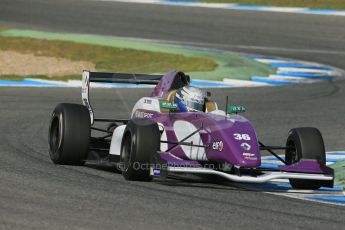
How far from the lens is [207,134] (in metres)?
9.98

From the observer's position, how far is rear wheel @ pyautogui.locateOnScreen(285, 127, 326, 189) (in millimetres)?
10039

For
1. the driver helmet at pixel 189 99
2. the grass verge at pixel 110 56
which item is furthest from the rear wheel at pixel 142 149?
the grass verge at pixel 110 56

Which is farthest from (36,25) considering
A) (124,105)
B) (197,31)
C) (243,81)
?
(124,105)

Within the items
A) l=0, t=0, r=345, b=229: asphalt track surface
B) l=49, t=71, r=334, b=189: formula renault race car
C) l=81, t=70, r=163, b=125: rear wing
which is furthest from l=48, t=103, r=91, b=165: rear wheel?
l=81, t=70, r=163, b=125: rear wing

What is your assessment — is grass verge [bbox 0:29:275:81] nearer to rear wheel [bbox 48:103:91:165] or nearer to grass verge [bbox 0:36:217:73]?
grass verge [bbox 0:36:217:73]

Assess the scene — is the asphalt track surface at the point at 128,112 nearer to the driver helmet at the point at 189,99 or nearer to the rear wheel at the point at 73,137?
the rear wheel at the point at 73,137

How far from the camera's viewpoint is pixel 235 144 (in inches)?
379

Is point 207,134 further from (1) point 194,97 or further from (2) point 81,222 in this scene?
(2) point 81,222

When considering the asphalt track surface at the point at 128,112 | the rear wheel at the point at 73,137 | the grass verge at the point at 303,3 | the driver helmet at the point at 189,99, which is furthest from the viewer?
the grass verge at the point at 303,3

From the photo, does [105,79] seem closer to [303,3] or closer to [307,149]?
[307,149]

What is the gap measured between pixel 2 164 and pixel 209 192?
2.20m

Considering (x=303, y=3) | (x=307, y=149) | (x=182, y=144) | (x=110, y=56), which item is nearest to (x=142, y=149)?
(x=182, y=144)

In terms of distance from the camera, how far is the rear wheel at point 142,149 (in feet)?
31.8

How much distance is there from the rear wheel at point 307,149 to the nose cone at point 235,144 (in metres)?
0.61
